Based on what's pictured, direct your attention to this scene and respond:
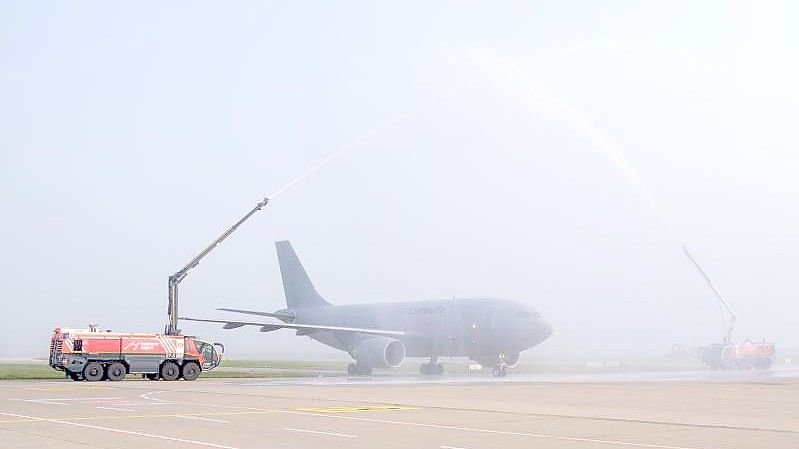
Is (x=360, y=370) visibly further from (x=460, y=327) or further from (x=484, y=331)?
(x=484, y=331)

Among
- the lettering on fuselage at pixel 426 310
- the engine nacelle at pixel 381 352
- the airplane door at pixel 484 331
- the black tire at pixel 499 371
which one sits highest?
the lettering on fuselage at pixel 426 310

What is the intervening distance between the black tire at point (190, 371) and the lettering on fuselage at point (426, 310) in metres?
20.3

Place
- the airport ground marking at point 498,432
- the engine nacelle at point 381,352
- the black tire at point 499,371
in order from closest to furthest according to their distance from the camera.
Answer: the airport ground marking at point 498,432 < the black tire at point 499,371 < the engine nacelle at point 381,352

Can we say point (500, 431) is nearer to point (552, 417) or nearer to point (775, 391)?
point (552, 417)

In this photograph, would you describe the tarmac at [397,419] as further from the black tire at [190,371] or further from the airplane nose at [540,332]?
the airplane nose at [540,332]

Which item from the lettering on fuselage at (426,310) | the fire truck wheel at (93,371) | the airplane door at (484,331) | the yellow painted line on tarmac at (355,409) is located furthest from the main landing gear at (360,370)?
the yellow painted line on tarmac at (355,409)

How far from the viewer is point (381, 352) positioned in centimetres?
6644

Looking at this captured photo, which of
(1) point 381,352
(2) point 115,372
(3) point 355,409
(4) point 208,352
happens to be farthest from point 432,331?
(3) point 355,409

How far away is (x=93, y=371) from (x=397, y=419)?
32547mm

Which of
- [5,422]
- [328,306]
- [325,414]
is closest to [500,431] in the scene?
[325,414]

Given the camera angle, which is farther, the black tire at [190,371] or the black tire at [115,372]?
the black tire at [190,371]

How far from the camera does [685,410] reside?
28094mm

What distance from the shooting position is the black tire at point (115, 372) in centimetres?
5241

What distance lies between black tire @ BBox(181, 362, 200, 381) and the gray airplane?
9.15 meters
